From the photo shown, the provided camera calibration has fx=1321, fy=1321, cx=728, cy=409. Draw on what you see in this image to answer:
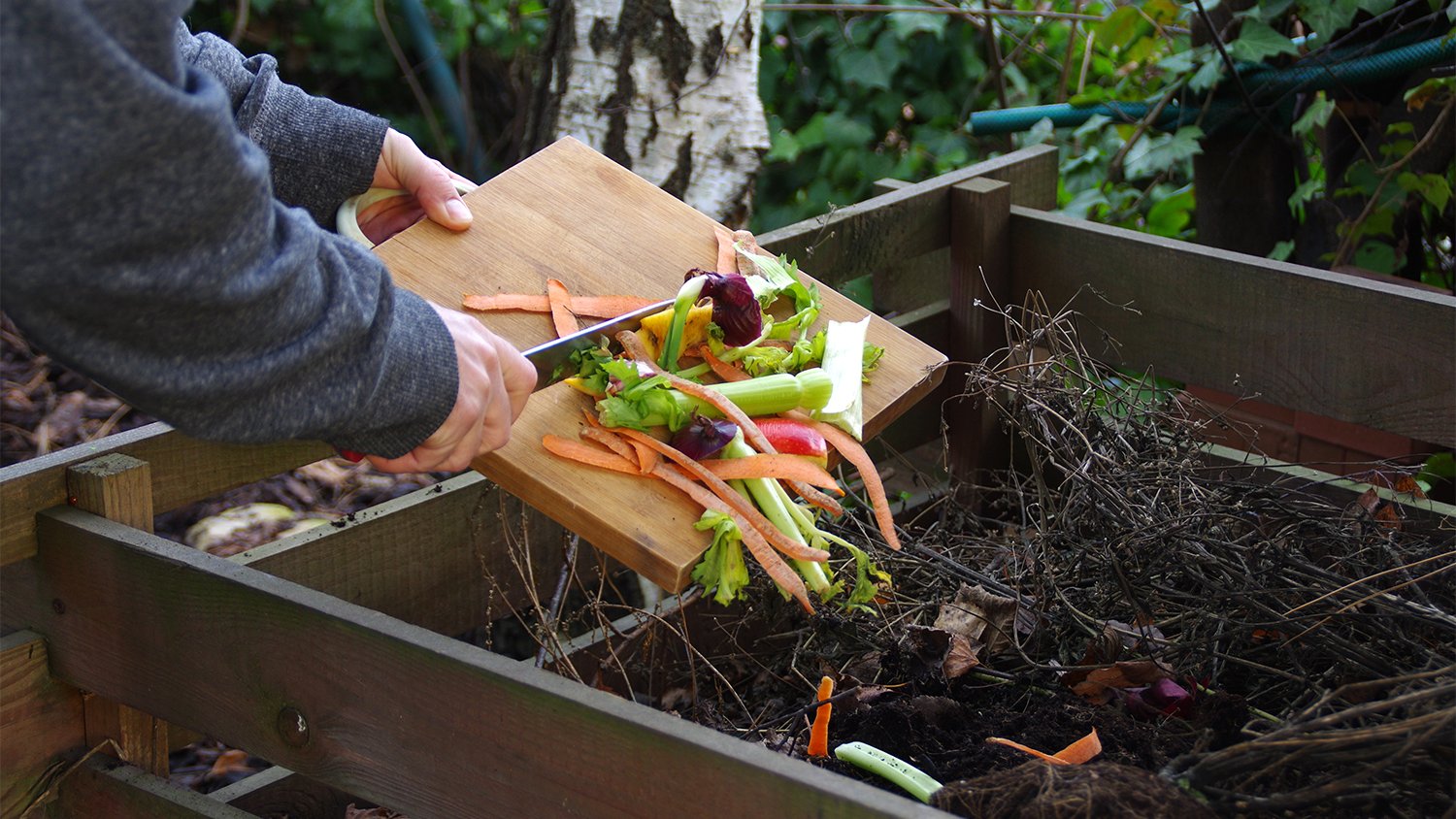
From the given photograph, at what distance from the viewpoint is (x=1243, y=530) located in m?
2.18

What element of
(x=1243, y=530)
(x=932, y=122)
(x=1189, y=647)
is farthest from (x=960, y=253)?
(x=932, y=122)

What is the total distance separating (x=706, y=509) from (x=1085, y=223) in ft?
5.08

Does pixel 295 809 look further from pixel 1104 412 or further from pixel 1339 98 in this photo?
pixel 1339 98

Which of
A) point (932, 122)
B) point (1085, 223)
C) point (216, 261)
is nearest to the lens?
point (216, 261)

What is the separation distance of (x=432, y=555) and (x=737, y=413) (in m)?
0.70

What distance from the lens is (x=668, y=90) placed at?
3.58 meters

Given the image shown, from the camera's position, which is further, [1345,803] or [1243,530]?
[1243,530]

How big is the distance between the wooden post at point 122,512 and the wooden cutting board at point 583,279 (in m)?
0.49

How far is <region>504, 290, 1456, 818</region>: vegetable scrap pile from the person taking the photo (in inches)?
64.2

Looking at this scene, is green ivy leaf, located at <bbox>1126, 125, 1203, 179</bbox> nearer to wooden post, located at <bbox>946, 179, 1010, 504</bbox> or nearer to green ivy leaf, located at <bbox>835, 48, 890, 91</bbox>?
wooden post, located at <bbox>946, 179, 1010, 504</bbox>

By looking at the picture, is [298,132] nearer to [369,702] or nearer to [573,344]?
[573,344]

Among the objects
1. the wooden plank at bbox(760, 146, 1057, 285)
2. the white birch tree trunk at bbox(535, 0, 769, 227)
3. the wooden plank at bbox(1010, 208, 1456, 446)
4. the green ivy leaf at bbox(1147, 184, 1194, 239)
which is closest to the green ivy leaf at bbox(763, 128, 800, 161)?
the green ivy leaf at bbox(1147, 184, 1194, 239)

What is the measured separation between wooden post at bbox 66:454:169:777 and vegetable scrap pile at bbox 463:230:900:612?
0.57 metres

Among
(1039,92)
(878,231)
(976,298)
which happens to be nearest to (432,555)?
(878,231)
